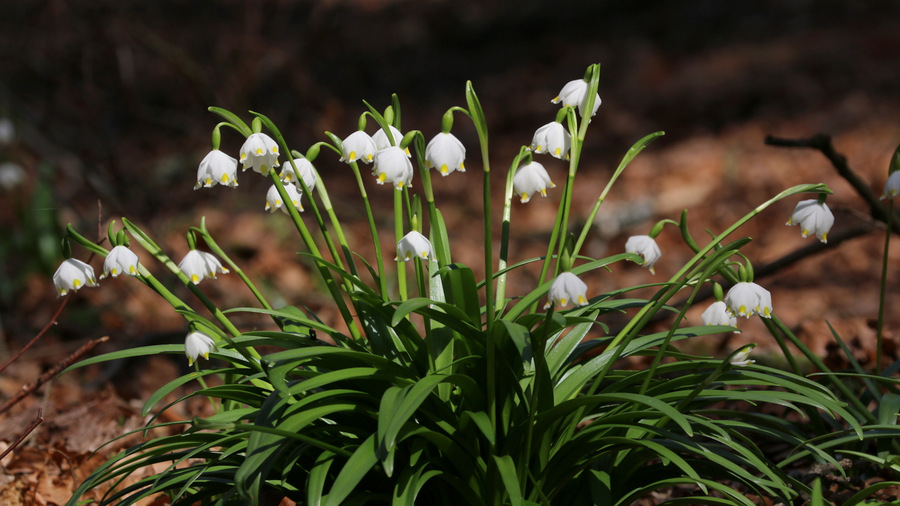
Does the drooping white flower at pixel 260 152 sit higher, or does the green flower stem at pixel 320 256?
the drooping white flower at pixel 260 152

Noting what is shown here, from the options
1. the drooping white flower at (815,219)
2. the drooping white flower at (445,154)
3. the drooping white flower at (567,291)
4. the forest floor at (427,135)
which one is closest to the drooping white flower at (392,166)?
the drooping white flower at (445,154)

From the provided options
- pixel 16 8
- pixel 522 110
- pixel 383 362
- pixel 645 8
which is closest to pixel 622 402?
pixel 383 362

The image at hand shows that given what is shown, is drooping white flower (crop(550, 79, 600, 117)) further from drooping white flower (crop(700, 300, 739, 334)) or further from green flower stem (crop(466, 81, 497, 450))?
drooping white flower (crop(700, 300, 739, 334))

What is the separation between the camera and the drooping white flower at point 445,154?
1.53m

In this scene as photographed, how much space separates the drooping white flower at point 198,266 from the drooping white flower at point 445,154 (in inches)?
23.6

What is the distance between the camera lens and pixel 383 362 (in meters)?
1.62

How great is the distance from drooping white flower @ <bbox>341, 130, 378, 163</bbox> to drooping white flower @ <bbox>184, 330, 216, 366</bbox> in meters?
0.51

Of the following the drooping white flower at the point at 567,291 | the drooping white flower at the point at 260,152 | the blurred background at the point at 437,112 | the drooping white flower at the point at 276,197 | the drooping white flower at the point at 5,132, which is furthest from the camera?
the blurred background at the point at 437,112

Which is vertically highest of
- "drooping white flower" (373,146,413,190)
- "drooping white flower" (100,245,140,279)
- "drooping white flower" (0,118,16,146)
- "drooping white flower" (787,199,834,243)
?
"drooping white flower" (0,118,16,146)

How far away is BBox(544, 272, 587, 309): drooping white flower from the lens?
138 centimetres

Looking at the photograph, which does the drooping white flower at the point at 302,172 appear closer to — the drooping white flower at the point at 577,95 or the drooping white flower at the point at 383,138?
the drooping white flower at the point at 383,138

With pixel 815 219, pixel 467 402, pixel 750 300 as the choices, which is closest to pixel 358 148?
pixel 467 402

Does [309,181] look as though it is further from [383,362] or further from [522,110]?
[522,110]

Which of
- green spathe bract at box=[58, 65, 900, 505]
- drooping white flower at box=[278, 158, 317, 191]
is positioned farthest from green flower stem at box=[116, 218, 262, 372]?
drooping white flower at box=[278, 158, 317, 191]
